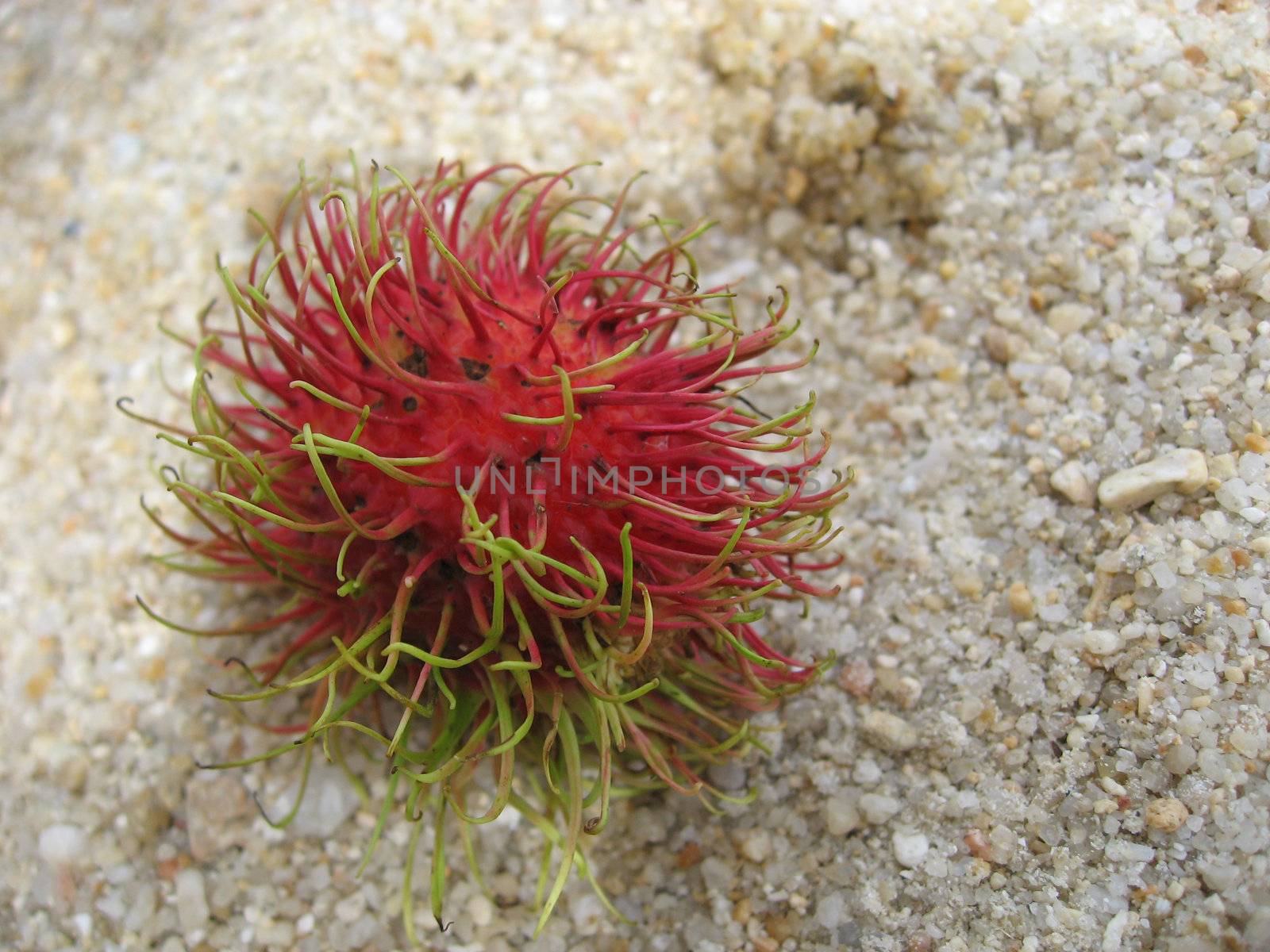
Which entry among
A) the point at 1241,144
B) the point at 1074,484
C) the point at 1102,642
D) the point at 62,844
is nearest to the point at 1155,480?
the point at 1074,484

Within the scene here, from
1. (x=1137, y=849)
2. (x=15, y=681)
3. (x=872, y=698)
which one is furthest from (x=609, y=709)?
(x=15, y=681)

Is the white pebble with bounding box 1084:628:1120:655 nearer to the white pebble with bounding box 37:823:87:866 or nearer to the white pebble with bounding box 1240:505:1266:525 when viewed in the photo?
the white pebble with bounding box 1240:505:1266:525

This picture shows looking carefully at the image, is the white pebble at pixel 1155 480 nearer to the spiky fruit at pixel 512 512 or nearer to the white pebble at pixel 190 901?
the spiky fruit at pixel 512 512

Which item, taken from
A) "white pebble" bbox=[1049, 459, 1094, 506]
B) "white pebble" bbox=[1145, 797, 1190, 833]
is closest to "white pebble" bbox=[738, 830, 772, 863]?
"white pebble" bbox=[1145, 797, 1190, 833]

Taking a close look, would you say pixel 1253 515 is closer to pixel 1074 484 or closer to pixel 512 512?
pixel 1074 484

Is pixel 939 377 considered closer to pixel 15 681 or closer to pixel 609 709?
pixel 609 709

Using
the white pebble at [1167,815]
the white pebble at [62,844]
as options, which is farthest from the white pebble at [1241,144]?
the white pebble at [62,844]
